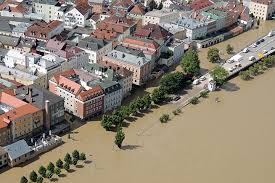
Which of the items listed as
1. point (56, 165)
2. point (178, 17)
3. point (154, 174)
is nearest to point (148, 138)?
point (154, 174)

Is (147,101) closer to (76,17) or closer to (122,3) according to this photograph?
(76,17)

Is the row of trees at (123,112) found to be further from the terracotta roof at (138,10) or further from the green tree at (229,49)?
the terracotta roof at (138,10)

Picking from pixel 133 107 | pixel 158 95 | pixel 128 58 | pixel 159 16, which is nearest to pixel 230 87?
pixel 158 95

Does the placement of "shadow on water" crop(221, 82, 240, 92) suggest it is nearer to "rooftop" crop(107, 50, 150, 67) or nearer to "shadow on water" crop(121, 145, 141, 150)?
"rooftop" crop(107, 50, 150, 67)

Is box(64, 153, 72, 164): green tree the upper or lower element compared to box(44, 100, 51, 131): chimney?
lower

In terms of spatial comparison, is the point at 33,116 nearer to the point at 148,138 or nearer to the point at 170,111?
the point at 148,138

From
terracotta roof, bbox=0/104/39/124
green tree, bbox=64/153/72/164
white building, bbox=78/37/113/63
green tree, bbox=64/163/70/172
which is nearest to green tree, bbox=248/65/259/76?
white building, bbox=78/37/113/63

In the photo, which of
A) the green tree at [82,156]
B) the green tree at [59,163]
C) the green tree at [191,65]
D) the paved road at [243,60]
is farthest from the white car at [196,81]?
the green tree at [59,163]
